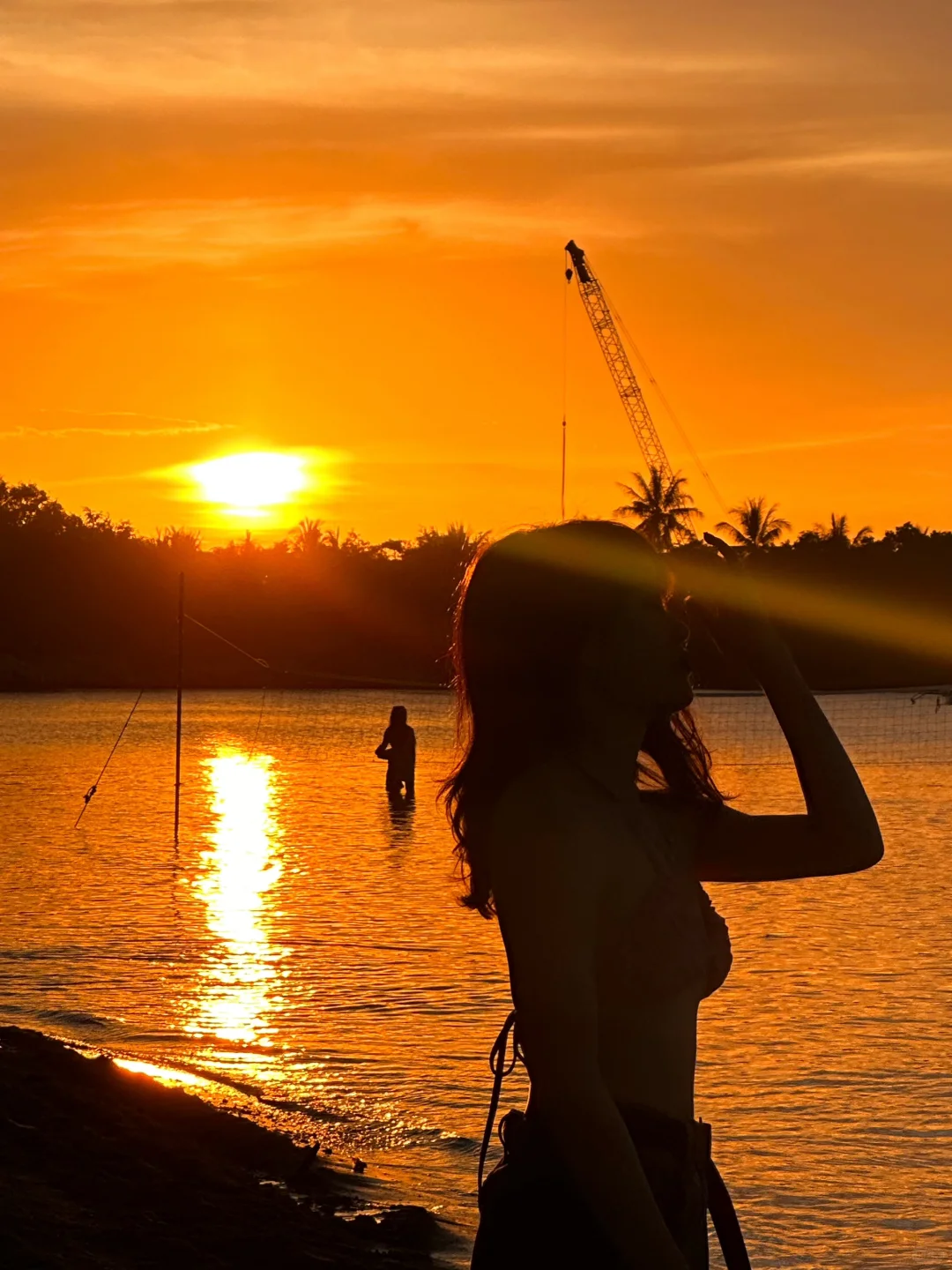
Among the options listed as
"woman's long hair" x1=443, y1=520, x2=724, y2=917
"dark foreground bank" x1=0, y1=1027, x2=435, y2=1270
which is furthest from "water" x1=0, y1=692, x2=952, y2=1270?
"woman's long hair" x1=443, y1=520, x2=724, y2=917

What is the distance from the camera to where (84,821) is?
2702 cm

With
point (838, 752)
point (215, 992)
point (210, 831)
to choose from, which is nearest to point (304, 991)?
point (215, 992)

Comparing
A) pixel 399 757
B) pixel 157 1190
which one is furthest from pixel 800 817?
pixel 399 757

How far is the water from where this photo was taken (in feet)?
27.6

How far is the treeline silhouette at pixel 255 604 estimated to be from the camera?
363 feet

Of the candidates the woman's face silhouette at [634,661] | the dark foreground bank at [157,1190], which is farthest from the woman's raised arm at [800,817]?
the dark foreground bank at [157,1190]

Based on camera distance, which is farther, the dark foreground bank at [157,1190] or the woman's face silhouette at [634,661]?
the dark foreground bank at [157,1190]

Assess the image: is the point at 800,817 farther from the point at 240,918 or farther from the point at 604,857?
the point at 240,918

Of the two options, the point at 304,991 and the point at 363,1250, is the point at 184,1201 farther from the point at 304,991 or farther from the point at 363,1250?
the point at 304,991

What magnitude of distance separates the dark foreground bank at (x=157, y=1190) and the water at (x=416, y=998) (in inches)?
18.3

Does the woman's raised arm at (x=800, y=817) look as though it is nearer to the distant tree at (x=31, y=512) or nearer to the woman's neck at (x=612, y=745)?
the woman's neck at (x=612, y=745)

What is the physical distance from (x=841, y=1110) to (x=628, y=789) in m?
7.67

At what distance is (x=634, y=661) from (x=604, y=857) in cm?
34

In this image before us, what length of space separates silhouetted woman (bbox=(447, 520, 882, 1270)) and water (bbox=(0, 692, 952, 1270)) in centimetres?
472
